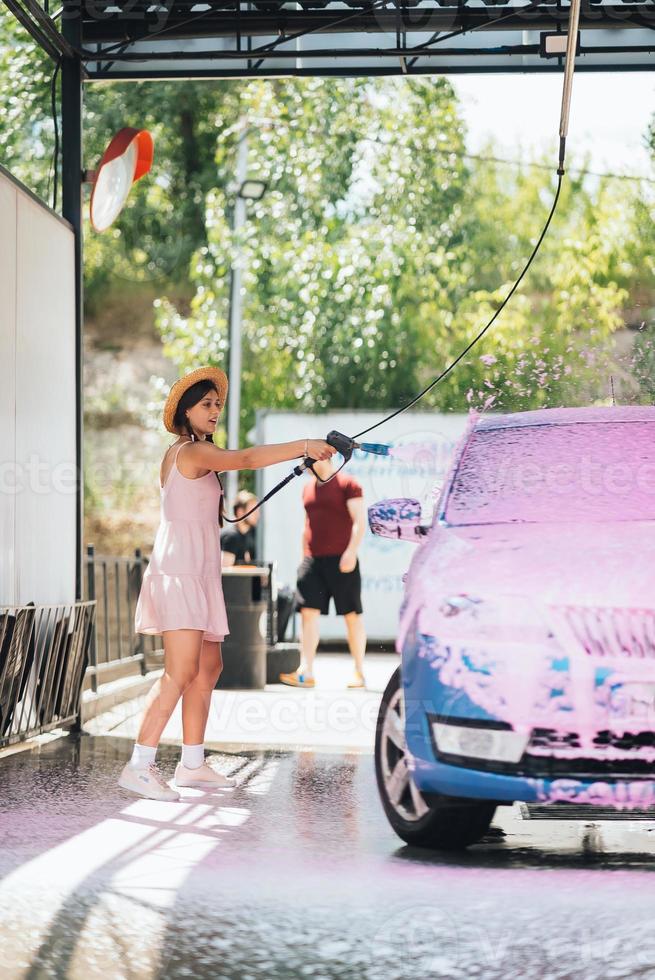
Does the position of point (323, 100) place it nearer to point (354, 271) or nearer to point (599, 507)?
point (354, 271)

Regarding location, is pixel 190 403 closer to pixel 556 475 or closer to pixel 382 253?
pixel 556 475

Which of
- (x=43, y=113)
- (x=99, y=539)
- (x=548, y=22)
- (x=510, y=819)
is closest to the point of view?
(x=510, y=819)


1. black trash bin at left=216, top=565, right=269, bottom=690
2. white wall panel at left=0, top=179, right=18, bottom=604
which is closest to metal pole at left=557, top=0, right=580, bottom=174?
white wall panel at left=0, top=179, right=18, bottom=604

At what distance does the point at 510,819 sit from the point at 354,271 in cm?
1883

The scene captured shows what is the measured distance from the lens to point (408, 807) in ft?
19.9

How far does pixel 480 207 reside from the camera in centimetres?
2795

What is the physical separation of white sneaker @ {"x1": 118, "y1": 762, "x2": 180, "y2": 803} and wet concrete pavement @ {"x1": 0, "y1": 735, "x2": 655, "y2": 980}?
0.07m

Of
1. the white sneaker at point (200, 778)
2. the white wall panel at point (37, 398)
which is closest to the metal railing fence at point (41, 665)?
the white wall panel at point (37, 398)

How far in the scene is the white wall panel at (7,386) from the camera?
9.22 m

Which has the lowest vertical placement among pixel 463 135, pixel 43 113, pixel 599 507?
pixel 599 507

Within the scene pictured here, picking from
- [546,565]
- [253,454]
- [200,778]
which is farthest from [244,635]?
[546,565]

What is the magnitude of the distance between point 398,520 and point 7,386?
356cm

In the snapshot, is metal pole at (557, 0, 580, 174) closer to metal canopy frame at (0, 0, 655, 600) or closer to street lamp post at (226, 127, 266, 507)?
metal canopy frame at (0, 0, 655, 600)

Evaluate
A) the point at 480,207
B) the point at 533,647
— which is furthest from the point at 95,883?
the point at 480,207
